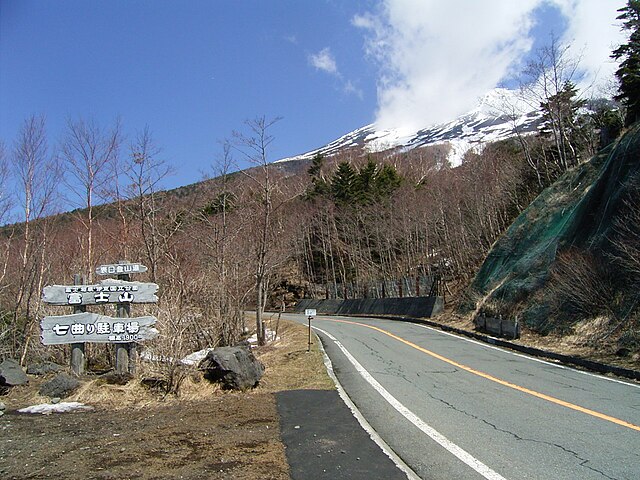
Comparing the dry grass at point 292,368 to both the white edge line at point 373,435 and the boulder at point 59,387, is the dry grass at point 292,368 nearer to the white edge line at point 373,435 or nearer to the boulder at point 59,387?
the white edge line at point 373,435

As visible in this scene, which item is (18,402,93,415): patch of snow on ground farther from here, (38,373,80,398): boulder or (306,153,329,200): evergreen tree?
(306,153,329,200): evergreen tree

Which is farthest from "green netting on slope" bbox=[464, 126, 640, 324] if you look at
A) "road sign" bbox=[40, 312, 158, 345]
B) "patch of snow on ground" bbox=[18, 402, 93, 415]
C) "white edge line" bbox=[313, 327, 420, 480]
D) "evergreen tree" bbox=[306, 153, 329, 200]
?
"evergreen tree" bbox=[306, 153, 329, 200]

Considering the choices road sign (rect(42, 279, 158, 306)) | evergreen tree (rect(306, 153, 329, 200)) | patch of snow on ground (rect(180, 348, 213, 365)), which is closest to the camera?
patch of snow on ground (rect(180, 348, 213, 365))

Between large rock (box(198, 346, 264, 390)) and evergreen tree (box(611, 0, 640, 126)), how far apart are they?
23756 mm

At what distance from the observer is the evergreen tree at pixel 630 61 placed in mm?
23219

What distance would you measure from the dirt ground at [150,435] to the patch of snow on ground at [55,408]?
0.15 m

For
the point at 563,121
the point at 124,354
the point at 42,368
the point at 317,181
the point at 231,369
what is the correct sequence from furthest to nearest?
the point at 317,181, the point at 563,121, the point at 42,368, the point at 124,354, the point at 231,369

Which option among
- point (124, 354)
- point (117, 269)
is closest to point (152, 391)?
point (124, 354)

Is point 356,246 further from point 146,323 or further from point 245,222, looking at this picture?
point 146,323

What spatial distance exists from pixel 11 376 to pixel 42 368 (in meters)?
1.47

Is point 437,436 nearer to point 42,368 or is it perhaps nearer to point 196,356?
point 196,356

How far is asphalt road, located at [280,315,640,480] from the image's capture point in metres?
4.55

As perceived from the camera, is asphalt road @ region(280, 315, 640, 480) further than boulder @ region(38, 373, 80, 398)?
No

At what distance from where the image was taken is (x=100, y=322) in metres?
9.75
